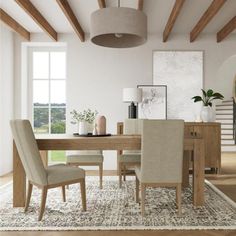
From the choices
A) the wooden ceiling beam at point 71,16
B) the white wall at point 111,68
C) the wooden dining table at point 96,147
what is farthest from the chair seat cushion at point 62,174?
the white wall at point 111,68

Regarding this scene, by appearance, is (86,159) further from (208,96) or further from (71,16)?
(208,96)

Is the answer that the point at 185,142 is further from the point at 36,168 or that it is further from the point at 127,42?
the point at 36,168

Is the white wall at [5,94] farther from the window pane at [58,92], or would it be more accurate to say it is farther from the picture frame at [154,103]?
the picture frame at [154,103]

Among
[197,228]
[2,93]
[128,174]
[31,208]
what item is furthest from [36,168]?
[2,93]

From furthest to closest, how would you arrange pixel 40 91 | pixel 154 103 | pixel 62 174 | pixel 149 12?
1. pixel 40 91
2. pixel 154 103
3. pixel 149 12
4. pixel 62 174

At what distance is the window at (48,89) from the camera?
21.6 feet

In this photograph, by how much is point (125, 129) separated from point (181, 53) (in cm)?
234

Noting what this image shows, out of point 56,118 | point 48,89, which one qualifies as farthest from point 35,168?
point 48,89

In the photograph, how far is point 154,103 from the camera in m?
6.32

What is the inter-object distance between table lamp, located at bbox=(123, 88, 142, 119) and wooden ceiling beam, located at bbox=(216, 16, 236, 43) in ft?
6.07

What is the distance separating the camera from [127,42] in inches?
130

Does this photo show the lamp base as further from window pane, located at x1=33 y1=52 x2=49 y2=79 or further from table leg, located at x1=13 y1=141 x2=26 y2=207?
table leg, located at x1=13 y1=141 x2=26 y2=207

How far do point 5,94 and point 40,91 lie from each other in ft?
2.81

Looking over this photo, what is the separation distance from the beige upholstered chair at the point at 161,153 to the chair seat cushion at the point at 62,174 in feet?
2.05
